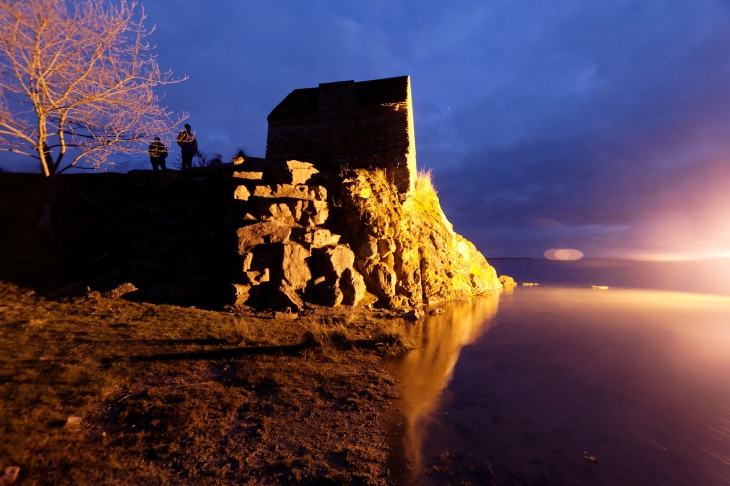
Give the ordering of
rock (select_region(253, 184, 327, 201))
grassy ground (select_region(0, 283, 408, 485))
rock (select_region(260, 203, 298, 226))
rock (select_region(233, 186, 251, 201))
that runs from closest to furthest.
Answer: grassy ground (select_region(0, 283, 408, 485)), rock (select_region(260, 203, 298, 226)), rock (select_region(233, 186, 251, 201)), rock (select_region(253, 184, 327, 201))

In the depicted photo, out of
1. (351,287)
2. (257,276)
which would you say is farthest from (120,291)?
(351,287)

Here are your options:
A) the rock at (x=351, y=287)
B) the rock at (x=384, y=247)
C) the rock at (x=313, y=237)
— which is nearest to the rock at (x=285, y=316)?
the rock at (x=351, y=287)

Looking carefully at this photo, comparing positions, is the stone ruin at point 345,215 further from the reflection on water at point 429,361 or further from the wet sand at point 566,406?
the wet sand at point 566,406

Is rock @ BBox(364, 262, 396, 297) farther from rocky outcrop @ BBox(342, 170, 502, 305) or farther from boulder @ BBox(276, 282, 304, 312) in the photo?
boulder @ BBox(276, 282, 304, 312)

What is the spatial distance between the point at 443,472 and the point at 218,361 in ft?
17.0

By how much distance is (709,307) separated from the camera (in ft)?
61.2

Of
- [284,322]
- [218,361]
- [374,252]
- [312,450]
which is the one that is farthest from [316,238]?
[312,450]

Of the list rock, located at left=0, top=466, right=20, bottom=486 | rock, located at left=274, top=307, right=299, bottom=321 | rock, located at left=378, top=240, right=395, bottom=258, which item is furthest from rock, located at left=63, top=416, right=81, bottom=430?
rock, located at left=378, top=240, right=395, bottom=258

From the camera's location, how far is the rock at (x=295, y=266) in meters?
12.5

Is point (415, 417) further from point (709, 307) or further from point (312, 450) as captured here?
point (709, 307)

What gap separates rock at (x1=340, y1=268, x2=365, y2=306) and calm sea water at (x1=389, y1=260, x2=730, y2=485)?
2.65 meters

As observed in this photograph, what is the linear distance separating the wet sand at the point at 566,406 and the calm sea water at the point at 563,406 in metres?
0.02

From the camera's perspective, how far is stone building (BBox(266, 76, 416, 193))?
18734 millimetres

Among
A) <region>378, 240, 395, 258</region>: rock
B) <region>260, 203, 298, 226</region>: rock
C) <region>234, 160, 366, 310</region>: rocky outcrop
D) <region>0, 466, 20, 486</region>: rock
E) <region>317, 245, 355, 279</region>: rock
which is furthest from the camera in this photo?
<region>378, 240, 395, 258</region>: rock
